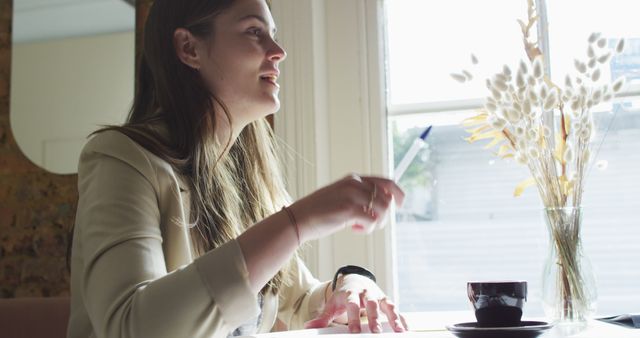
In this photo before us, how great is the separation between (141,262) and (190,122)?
0.39 meters

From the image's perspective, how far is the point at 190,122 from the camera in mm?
1229

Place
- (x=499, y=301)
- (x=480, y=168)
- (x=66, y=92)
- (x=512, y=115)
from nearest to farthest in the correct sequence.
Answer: (x=499, y=301) < (x=512, y=115) < (x=480, y=168) < (x=66, y=92)

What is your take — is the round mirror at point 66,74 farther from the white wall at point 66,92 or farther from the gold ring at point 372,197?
the gold ring at point 372,197

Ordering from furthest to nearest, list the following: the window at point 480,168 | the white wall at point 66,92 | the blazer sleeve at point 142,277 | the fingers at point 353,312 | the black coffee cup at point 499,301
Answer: the white wall at point 66,92 → the window at point 480,168 → the fingers at point 353,312 → the black coffee cup at point 499,301 → the blazer sleeve at point 142,277

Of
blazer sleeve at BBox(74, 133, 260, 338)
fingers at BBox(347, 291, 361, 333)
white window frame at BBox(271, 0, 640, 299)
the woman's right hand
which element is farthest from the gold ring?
white window frame at BBox(271, 0, 640, 299)

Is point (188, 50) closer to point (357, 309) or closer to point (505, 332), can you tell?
point (357, 309)

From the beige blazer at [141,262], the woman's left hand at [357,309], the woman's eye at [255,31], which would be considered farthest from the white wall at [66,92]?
the woman's left hand at [357,309]

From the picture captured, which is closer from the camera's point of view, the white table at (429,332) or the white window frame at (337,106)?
the white table at (429,332)

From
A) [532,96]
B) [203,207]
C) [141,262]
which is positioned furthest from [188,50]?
[532,96]

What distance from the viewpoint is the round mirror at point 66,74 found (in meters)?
1.91

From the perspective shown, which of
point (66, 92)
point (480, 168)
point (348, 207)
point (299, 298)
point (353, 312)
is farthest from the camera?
point (66, 92)

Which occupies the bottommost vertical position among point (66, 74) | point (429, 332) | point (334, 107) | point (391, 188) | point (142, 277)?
point (429, 332)

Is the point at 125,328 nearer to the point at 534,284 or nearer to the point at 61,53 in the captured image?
the point at 534,284

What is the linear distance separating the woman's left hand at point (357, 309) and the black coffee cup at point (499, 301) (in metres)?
0.16
